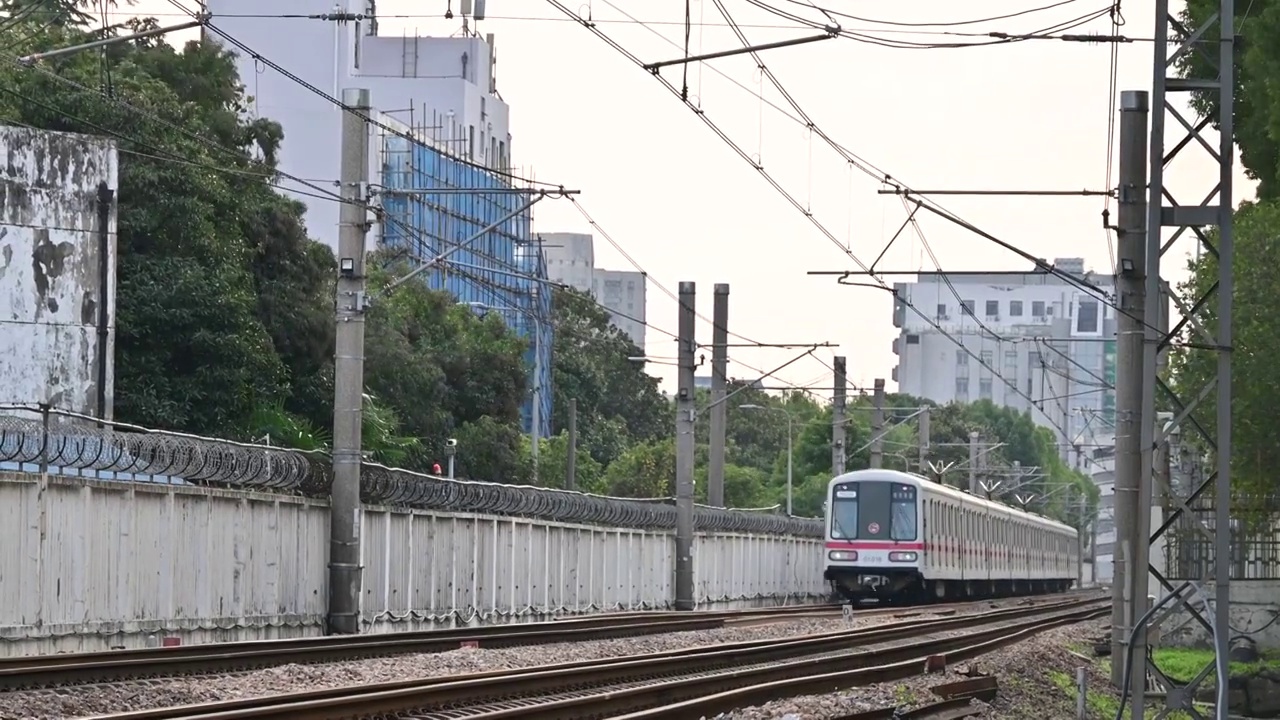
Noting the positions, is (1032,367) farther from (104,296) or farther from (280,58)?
(104,296)

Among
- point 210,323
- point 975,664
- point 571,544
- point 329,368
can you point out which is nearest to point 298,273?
point 329,368

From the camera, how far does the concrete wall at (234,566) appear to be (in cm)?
2020

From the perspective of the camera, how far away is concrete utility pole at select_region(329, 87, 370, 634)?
25.8 meters

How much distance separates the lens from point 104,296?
103 ft

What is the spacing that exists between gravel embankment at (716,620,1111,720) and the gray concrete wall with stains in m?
14.7

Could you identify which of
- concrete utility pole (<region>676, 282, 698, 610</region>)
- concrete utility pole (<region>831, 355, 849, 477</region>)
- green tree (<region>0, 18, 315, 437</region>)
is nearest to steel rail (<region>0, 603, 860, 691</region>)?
concrete utility pole (<region>676, 282, 698, 610</region>)

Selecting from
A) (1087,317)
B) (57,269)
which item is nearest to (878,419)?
(57,269)

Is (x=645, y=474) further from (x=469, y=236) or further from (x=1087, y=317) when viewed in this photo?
(x=1087, y=317)

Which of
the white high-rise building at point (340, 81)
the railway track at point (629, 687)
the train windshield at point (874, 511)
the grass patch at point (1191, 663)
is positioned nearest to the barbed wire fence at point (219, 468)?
the railway track at point (629, 687)

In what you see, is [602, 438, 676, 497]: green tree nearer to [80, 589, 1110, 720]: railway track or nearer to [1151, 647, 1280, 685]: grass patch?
[1151, 647, 1280, 685]: grass patch

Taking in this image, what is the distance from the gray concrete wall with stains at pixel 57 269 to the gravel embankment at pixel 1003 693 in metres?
A: 14.7

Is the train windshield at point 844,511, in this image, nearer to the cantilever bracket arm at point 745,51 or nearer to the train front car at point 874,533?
the train front car at point 874,533

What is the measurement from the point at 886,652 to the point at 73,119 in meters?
22.0

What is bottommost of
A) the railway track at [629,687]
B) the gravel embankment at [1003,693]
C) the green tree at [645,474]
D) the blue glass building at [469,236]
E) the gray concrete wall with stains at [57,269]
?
the gravel embankment at [1003,693]
